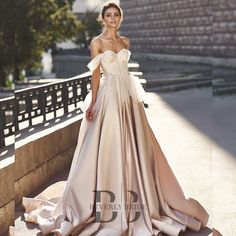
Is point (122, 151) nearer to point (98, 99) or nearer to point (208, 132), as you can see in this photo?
point (98, 99)

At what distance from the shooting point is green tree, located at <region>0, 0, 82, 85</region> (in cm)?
2197

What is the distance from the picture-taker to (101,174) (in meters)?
4.04

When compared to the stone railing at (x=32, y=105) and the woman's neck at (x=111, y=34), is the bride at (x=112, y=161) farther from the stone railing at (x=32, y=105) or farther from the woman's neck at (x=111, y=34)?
the stone railing at (x=32, y=105)

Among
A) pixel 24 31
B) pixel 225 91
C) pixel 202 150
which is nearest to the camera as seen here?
pixel 202 150

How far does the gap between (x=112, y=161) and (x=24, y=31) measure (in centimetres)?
1928

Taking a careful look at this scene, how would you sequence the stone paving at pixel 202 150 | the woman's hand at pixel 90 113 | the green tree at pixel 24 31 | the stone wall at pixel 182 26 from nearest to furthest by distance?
the woman's hand at pixel 90 113, the stone paving at pixel 202 150, the stone wall at pixel 182 26, the green tree at pixel 24 31

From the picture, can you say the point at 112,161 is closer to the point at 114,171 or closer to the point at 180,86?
the point at 114,171

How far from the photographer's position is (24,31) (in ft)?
73.4

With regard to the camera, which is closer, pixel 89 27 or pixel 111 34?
pixel 111 34

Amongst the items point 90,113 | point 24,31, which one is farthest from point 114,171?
point 24,31

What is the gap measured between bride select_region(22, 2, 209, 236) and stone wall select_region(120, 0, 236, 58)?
15993 millimetres

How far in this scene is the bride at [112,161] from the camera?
160 inches
